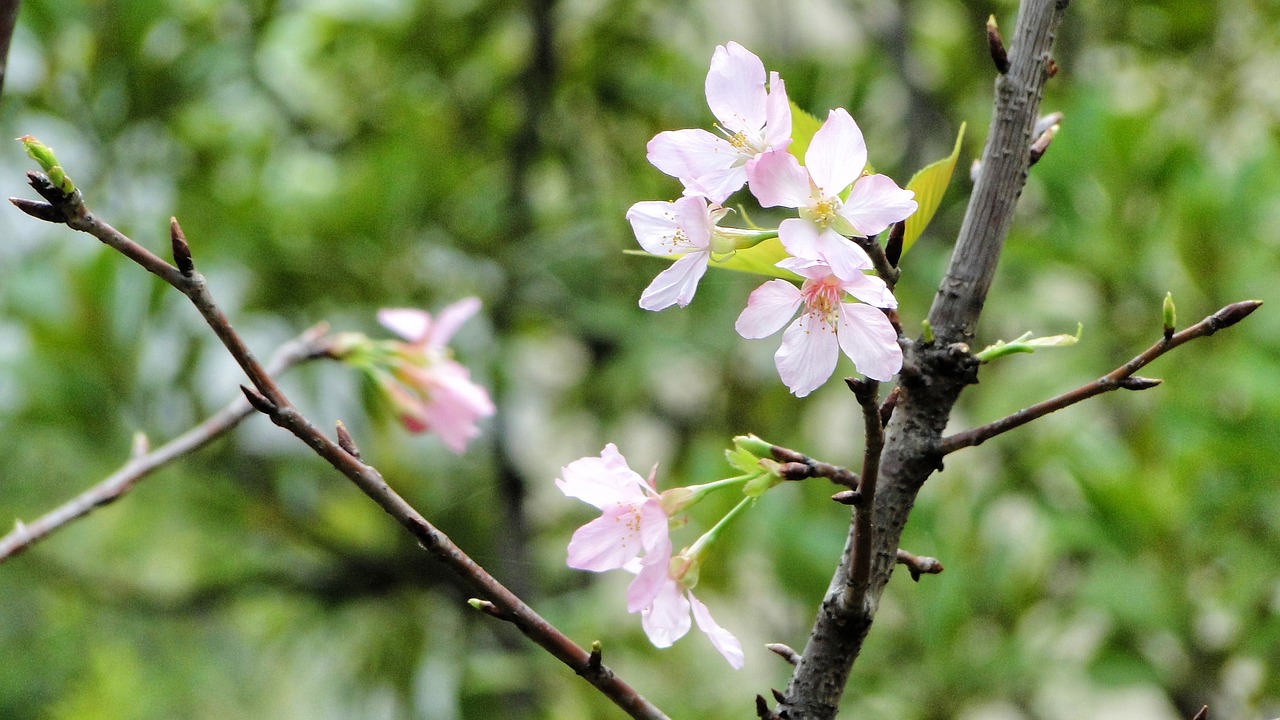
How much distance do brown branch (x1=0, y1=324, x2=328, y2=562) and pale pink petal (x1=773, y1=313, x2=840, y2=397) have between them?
22cm

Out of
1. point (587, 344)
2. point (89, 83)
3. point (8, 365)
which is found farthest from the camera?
point (587, 344)

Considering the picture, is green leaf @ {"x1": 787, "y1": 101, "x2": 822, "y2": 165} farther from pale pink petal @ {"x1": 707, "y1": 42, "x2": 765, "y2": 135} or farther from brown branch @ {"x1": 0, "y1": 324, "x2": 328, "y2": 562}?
brown branch @ {"x1": 0, "y1": 324, "x2": 328, "y2": 562}

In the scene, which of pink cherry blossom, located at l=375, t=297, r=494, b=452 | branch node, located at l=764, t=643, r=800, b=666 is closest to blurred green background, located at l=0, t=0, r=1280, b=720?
pink cherry blossom, located at l=375, t=297, r=494, b=452

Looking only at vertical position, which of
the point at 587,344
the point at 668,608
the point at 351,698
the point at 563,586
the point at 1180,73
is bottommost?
the point at 668,608

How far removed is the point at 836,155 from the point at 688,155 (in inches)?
1.3

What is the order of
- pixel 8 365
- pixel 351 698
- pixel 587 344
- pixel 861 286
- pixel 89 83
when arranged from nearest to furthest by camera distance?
pixel 861 286 → pixel 8 365 → pixel 89 83 → pixel 351 698 → pixel 587 344

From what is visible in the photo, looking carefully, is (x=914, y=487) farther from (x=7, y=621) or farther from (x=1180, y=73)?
(x=1180, y=73)

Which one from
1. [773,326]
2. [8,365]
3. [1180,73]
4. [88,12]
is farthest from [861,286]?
[1180,73]

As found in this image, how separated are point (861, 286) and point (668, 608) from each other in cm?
10

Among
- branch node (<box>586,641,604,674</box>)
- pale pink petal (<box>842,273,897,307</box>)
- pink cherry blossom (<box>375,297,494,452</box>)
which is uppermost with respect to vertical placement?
pink cherry blossom (<box>375,297,494,452</box>)

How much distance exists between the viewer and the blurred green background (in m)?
0.84

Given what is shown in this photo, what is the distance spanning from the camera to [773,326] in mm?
253

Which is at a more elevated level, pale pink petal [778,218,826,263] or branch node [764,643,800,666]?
pale pink petal [778,218,826,263]

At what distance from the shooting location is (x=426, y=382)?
1.52 feet
